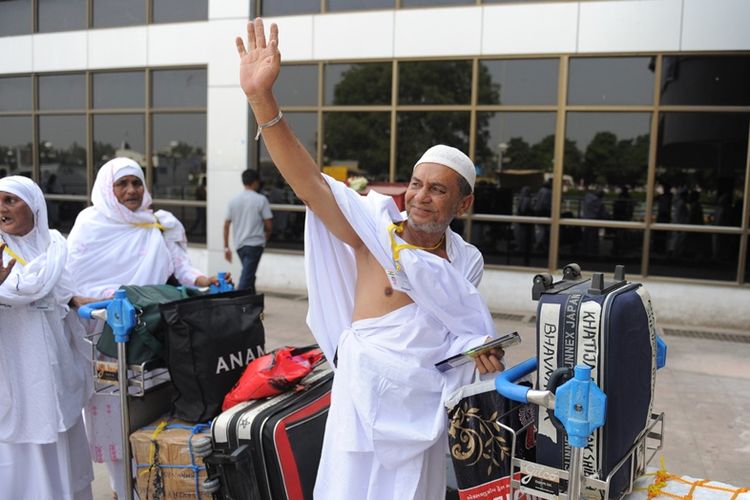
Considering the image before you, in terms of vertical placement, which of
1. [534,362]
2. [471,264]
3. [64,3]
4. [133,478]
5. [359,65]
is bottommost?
[133,478]

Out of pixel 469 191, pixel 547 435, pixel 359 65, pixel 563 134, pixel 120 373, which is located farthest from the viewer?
pixel 359 65

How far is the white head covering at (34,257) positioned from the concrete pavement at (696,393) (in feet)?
4.68

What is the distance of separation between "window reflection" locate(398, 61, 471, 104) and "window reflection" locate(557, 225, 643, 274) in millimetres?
2397

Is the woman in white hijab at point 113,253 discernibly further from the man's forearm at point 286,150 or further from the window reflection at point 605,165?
the window reflection at point 605,165

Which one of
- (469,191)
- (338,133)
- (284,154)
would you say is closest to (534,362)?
(469,191)

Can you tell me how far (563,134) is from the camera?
27.7 ft

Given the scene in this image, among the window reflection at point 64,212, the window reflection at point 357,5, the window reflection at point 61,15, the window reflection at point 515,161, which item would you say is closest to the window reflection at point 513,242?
the window reflection at point 515,161

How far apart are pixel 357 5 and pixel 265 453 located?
311 inches

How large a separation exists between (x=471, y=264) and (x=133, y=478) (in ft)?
6.34

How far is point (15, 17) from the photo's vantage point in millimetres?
11547

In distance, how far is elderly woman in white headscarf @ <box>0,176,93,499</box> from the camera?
3080 millimetres

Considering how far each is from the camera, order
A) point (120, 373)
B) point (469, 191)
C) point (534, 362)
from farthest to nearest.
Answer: point (120, 373), point (469, 191), point (534, 362)

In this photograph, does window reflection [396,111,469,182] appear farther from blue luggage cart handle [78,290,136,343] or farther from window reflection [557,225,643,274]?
blue luggage cart handle [78,290,136,343]

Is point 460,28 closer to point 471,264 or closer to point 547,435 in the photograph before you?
point 471,264
